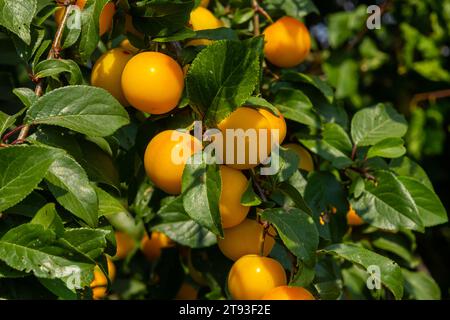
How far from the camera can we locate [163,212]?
1.04 meters

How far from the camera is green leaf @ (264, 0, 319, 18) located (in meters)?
1.12

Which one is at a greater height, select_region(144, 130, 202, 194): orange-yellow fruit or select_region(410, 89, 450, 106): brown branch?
select_region(144, 130, 202, 194): orange-yellow fruit

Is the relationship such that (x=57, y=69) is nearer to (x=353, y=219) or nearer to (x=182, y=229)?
(x=182, y=229)

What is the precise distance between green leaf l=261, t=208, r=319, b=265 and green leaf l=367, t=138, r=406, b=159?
0.28 meters

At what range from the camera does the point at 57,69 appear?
0.84 m

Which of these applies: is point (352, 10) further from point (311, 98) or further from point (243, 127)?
point (243, 127)

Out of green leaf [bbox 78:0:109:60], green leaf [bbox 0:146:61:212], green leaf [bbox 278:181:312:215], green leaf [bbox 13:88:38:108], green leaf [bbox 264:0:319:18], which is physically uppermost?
green leaf [bbox 78:0:109:60]

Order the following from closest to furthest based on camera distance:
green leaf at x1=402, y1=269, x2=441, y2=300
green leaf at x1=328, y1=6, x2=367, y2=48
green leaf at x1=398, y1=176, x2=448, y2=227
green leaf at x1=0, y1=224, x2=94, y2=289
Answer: green leaf at x1=0, y1=224, x2=94, y2=289 → green leaf at x1=398, y1=176, x2=448, y2=227 → green leaf at x1=402, y1=269, x2=441, y2=300 → green leaf at x1=328, y1=6, x2=367, y2=48

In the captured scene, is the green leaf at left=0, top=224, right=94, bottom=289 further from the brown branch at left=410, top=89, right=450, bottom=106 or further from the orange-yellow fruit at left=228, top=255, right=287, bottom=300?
the brown branch at left=410, top=89, right=450, bottom=106

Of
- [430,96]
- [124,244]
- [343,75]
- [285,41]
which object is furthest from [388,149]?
[430,96]

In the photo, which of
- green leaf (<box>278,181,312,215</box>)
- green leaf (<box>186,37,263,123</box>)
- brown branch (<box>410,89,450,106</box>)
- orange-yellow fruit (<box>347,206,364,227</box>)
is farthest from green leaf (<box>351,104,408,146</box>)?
brown branch (<box>410,89,450,106</box>)

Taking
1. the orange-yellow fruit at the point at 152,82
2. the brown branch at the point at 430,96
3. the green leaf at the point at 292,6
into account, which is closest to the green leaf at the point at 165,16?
the orange-yellow fruit at the point at 152,82

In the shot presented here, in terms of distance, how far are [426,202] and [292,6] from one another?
0.41 meters
